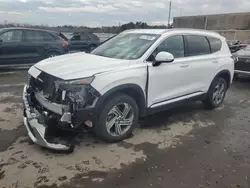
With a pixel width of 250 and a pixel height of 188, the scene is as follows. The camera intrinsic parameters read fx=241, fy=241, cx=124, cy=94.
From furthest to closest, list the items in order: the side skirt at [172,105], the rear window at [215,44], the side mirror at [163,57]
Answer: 1. the rear window at [215,44]
2. the side skirt at [172,105]
3. the side mirror at [163,57]

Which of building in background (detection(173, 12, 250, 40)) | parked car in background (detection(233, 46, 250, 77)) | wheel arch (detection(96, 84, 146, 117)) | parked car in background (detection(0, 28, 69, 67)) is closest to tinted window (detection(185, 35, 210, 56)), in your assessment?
wheel arch (detection(96, 84, 146, 117))

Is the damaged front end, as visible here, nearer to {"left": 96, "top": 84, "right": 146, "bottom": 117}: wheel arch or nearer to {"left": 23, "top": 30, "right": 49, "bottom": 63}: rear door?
{"left": 96, "top": 84, "right": 146, "bottom": 117}: wheel arch

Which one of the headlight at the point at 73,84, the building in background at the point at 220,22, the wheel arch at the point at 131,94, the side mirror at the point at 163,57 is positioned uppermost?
the building in background at the point at 220,22

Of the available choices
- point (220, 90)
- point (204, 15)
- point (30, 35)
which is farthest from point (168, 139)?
point (204, 15)

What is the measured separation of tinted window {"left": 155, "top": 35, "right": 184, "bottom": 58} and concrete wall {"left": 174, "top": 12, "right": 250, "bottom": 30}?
120 feet

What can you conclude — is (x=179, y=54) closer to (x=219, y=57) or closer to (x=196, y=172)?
(x=219, y=57)

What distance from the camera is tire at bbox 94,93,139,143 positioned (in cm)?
345

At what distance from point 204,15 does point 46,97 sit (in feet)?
148

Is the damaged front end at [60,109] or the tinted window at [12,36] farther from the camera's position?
the tinted window at [12,36]

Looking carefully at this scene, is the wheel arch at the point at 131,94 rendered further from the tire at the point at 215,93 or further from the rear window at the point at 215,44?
the rear window at the point at 215,44

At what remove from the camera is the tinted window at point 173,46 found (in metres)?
4.20

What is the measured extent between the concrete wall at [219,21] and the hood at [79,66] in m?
37.9

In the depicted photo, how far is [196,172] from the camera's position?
3.13 meters

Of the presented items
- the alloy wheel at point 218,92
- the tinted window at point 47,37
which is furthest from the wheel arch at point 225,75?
the tinted window at point 47,37
